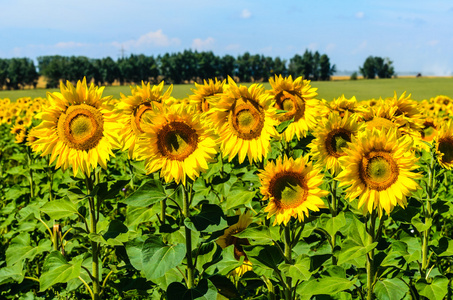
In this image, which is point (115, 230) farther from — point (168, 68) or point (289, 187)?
point (168, 68)

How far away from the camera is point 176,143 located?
8.20ft

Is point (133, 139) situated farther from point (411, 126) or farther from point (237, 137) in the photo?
point (411, 126)

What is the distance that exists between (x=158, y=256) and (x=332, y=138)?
1.50m

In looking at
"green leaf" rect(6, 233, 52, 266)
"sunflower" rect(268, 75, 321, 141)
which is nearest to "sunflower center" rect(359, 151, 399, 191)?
"sunflower" rect(268, 75, 321, 141)

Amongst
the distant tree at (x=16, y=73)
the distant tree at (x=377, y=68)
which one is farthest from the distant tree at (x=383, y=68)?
the distant tree at (x=16, y=73)

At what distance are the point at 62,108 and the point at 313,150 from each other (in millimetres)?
1762

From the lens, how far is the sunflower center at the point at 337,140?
3016mm

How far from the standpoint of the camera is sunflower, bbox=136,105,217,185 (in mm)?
2439

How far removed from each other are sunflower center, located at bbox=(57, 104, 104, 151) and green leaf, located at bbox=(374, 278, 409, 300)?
6.71 feet

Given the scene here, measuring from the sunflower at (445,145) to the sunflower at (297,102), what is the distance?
3.04 ft

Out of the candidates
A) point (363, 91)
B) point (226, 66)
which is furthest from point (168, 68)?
point (363, 91)

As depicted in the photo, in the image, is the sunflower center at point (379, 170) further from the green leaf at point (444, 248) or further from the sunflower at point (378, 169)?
the green leaf at point (444, 248)

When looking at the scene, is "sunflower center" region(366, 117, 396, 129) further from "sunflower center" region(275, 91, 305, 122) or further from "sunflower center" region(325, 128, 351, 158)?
"sunflower center" region(275, 91, 305, 122)

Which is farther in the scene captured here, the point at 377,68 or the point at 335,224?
the point at 377,68
